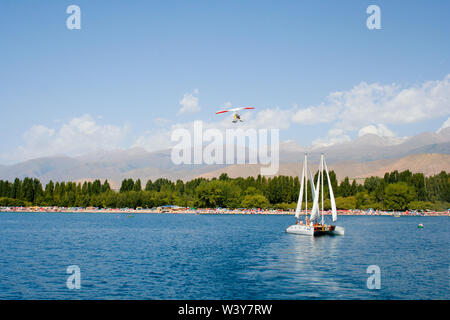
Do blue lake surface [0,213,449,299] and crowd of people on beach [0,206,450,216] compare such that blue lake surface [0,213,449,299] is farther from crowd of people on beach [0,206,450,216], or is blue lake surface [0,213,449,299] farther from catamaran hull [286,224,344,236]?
crowd of people on beach [0,206,450,216]

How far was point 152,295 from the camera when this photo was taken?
1009 inches

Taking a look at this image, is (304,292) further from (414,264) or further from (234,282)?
(414,264)

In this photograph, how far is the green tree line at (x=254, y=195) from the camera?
15338 centimetres

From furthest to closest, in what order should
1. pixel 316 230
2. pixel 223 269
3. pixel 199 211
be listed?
pixel 199 211 → pixel 316 230 → pixel 223 269

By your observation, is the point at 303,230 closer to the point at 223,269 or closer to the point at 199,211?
the point at 223,269

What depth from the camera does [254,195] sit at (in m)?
163

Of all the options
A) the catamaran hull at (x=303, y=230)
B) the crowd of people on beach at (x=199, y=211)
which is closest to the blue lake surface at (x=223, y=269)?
the catamaran hull at (x=303, y=230)

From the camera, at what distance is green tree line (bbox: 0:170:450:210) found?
153375 millimetres

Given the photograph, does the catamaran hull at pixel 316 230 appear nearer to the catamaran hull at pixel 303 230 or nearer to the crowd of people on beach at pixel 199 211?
the catamaran hull at pixel 303 230

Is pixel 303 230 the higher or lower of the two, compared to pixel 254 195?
lower

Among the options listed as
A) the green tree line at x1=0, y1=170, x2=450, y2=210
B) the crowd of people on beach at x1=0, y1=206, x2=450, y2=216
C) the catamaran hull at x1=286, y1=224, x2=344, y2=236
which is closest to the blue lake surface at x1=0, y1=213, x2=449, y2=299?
the catamaran hull at x1=286, y1=224, x2=344, y2=236

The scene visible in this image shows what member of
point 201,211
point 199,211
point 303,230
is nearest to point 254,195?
point 201,211

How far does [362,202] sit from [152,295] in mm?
143911
